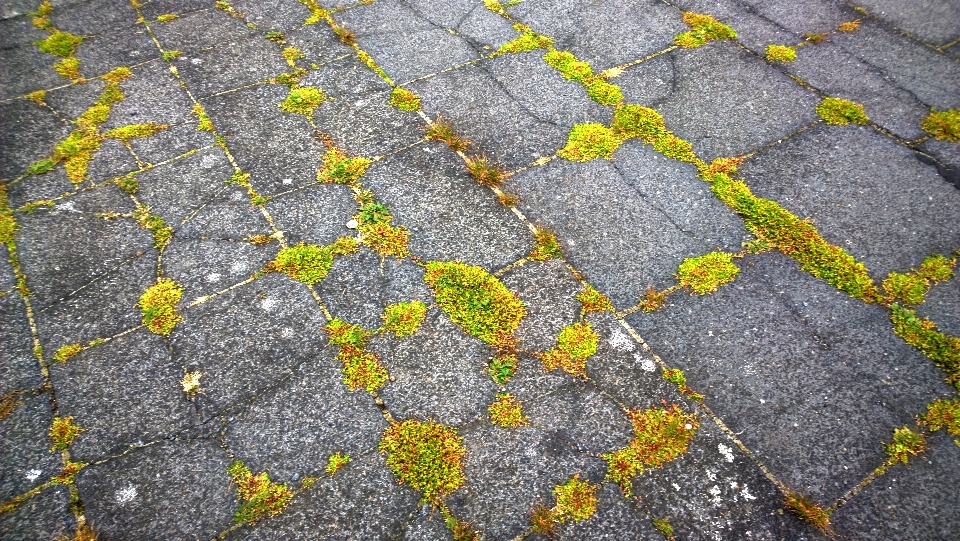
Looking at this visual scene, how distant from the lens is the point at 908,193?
4.39 metres

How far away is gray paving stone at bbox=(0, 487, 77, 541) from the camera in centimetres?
288

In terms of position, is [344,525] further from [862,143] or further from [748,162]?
[862,143]

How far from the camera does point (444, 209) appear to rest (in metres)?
4.29

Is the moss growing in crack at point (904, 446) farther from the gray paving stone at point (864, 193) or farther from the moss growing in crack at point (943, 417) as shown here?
the gray paving stone at point (864, 193)

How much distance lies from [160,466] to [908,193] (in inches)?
206

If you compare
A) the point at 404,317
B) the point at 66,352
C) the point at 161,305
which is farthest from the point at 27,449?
the point at 404,317

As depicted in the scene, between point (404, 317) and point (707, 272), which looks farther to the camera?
point (707, 272)

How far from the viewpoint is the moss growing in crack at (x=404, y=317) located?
3.65m

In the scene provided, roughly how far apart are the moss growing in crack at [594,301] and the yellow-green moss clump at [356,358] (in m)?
1.30

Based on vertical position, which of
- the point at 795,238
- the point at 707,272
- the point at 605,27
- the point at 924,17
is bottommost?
the point at 707,272

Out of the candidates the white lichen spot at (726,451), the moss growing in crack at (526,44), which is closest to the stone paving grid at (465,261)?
the white lichen spot at (726,451)

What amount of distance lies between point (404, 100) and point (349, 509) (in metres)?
3.35

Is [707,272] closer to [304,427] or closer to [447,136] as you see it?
[447,136]

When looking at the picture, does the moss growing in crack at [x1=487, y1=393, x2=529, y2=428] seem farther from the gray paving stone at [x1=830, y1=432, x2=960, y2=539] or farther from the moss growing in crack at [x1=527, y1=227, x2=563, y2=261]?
the gray paving stone at [x1=830, y1=432, x2=960, y2=539]
